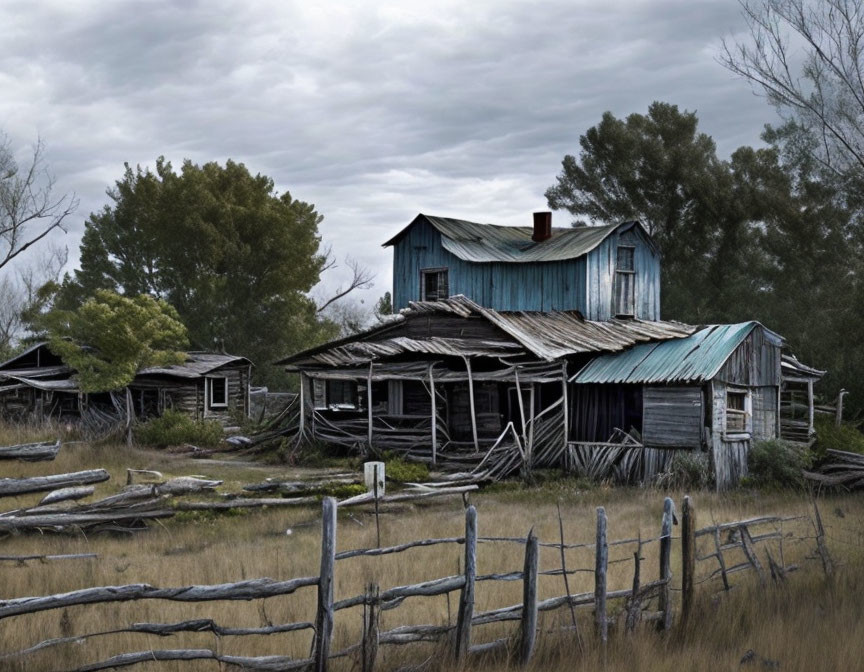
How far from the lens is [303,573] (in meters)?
13.1

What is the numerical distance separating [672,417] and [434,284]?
43.1 feet

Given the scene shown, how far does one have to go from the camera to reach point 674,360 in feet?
85.9

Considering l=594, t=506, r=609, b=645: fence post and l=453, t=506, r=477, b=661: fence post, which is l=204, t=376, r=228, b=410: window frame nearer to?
l=594, t=506, r=609, b=645: fence post

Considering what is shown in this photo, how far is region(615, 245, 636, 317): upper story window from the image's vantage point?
34.2 metres

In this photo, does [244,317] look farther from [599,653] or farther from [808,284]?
[599,653]

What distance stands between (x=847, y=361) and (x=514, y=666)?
3761cm

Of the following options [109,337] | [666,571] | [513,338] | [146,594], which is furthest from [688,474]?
[109,337]

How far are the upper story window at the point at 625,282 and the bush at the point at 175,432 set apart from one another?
48.5 feet

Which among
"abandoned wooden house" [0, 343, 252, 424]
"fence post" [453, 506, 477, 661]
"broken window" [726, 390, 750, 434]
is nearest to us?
"fence post" [453, 506, 477, 661]

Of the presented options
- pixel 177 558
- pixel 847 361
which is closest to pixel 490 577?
pixel 177 558

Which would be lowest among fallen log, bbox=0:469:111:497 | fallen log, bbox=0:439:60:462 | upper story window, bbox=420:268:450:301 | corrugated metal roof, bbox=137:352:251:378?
fallen log, bbox=0:469:111:497

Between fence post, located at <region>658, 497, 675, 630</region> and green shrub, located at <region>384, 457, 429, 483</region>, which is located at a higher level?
fence post, located at <region>658, 497, 675, 630</region>

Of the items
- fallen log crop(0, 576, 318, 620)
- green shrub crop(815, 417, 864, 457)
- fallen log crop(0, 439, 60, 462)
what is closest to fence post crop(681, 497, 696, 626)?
fallen log crop(0, 576, 318, 620)

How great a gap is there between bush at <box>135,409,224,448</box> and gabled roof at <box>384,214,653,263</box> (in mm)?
9435
